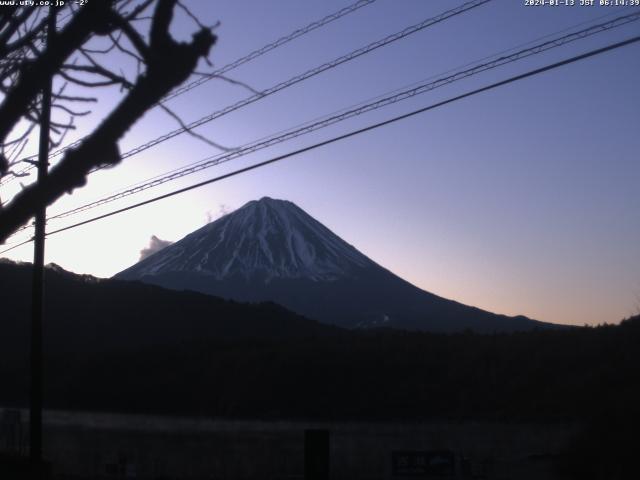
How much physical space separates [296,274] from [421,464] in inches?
5109

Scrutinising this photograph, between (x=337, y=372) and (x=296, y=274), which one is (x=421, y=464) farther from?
(x=296, y=274)

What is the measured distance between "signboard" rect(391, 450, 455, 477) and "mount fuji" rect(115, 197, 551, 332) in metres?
97.7

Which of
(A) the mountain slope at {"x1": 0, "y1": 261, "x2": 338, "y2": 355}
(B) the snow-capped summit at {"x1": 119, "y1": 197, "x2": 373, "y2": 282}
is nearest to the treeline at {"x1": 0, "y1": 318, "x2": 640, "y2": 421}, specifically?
(A) the mountain slope at {"x1": 0, "y1": 261, "x2": 338, "y2": 355}

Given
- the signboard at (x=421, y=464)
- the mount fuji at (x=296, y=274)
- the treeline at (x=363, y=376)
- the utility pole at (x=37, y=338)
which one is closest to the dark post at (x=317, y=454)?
the utility pole at (x=37, y=338)

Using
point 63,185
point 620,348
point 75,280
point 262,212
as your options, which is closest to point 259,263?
point 262,212

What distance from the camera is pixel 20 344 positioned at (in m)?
65.9

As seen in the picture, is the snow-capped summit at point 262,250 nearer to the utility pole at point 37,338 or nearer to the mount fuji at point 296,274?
the mount fuji at point 296,274

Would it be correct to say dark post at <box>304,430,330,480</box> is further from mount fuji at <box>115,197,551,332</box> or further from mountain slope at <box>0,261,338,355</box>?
mount fuji at <box>115,197,551,332</box>

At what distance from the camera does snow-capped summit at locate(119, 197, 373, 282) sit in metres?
151

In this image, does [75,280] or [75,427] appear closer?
[75,427]

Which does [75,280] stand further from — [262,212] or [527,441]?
[262,212]

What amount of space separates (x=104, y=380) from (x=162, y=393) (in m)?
4.54

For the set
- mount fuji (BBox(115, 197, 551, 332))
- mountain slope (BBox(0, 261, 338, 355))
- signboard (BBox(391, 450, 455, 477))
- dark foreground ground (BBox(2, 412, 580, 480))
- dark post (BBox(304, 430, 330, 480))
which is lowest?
dark foreground ground (BBox(2, 412, 580, 480))

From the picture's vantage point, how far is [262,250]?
523 ft
